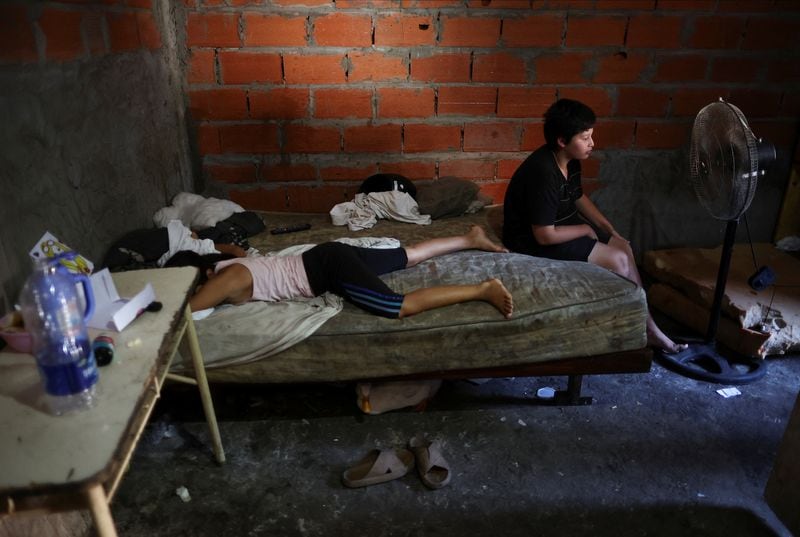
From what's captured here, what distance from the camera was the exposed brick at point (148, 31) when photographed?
2.82 meters

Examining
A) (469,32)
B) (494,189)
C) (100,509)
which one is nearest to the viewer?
(100,509)

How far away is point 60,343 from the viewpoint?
45.6 inches

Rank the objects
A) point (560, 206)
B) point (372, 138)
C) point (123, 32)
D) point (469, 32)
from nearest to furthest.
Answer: point (123, 32) → point (560, 206) → point (469, 32) → point (372, 138)

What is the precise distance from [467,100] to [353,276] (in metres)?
1.65

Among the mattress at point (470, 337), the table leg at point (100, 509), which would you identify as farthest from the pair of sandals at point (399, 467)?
the table leg at point (100, 509)

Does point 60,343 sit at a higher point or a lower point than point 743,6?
A: lower

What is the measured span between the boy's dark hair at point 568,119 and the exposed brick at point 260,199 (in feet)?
5.76

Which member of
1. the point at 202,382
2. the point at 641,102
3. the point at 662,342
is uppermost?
the point at 641,102

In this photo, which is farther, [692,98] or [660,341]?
[692,98]

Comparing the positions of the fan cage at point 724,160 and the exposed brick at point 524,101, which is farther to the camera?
the exposed brick at point 524,101

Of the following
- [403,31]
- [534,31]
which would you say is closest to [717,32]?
[534,31]

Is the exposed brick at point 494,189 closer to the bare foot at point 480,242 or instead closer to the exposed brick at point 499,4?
the bare foot at point 480,242

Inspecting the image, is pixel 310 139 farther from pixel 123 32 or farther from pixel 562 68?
pixel 562 68

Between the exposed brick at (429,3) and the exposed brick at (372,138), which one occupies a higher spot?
the exposed brick at (429,3)
